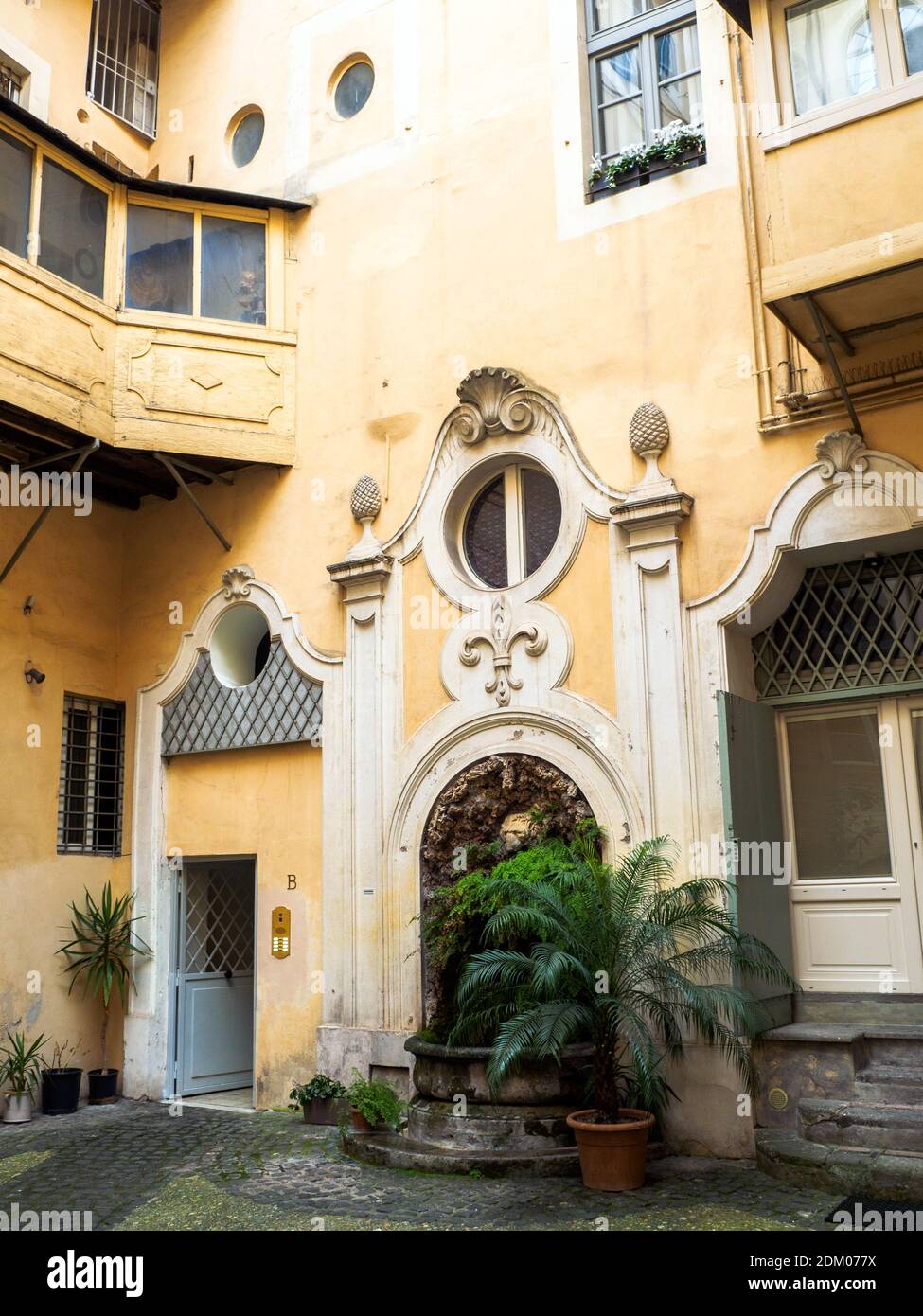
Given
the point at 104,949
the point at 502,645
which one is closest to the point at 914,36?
the point at 502,645

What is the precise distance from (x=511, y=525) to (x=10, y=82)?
7297 millimetres

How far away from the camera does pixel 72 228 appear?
1107 cm

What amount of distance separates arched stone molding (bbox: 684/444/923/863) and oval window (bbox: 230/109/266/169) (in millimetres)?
7586

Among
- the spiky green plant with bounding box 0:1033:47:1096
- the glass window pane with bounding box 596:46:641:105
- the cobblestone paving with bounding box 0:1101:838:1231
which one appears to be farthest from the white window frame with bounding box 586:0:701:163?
the spiky green plant with bounding box 0:1033:47:1096

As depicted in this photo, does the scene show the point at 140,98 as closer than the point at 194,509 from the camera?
No

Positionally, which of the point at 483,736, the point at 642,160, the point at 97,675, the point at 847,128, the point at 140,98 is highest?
the point at 140,98

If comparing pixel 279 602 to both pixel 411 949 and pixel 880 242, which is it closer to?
pixel 411 949

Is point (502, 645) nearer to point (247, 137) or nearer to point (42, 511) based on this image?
point (42, 511)

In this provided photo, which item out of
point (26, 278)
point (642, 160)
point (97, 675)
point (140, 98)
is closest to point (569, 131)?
point (642, 160)

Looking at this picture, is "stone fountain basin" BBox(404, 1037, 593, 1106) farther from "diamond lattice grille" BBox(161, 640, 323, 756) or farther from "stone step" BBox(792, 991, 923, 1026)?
"diamond lattice grille" BBox(161, 640, 323, 756)

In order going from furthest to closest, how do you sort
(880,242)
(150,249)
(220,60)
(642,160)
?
1. (220,60)
2. (150,249)
3. (642,160)
4. (880,242)

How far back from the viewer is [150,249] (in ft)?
38.4

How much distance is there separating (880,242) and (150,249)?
7.19 meters

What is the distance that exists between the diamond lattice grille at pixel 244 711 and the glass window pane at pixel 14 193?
4.23m
